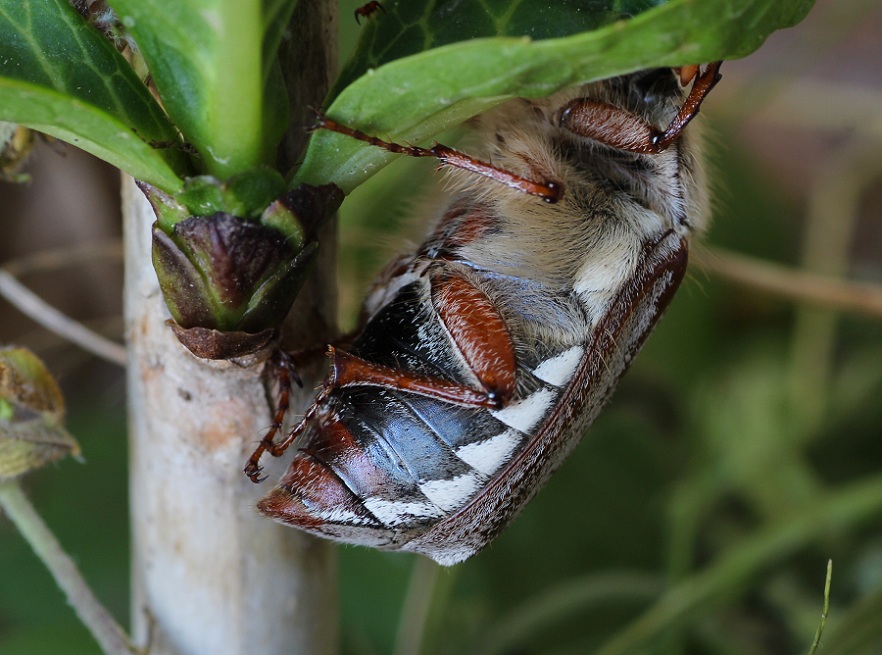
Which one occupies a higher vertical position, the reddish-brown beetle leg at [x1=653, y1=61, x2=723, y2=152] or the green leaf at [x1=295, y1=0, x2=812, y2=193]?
the green leaf at [x1=295, y1=0, x2=812, y2=193]

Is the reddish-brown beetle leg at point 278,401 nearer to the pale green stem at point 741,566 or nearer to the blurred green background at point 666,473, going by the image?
the blurred green background at point 666,473

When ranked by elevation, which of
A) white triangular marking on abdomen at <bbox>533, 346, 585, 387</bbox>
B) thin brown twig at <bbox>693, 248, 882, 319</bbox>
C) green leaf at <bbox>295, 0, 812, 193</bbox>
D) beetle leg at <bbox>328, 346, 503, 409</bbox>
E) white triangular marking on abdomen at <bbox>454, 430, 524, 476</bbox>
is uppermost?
green leaf at <bbox>295, 0, 812, 193</bbox>

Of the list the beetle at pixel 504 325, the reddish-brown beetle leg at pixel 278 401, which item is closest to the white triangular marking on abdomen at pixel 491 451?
the beetle at pixel 504 325

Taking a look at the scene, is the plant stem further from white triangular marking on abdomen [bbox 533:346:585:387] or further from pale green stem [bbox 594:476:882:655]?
pale green stem [bbox 594:476:882:655]

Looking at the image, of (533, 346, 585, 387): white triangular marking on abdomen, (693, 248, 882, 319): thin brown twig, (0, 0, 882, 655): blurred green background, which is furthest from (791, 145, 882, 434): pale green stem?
(533, 346, 585, 387): white triangular marking on abdomen

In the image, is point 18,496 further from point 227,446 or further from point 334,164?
point 334,164

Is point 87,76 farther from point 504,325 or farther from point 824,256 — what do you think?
point 824,256

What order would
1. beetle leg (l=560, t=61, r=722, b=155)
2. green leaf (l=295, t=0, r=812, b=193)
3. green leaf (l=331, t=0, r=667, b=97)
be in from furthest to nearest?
beetle leg (l=560, t=61, r=722, b=155), green leaf (l=331, t=0, r=667, b=97), green leaf (l=295, t=0, r=812, b=193)
